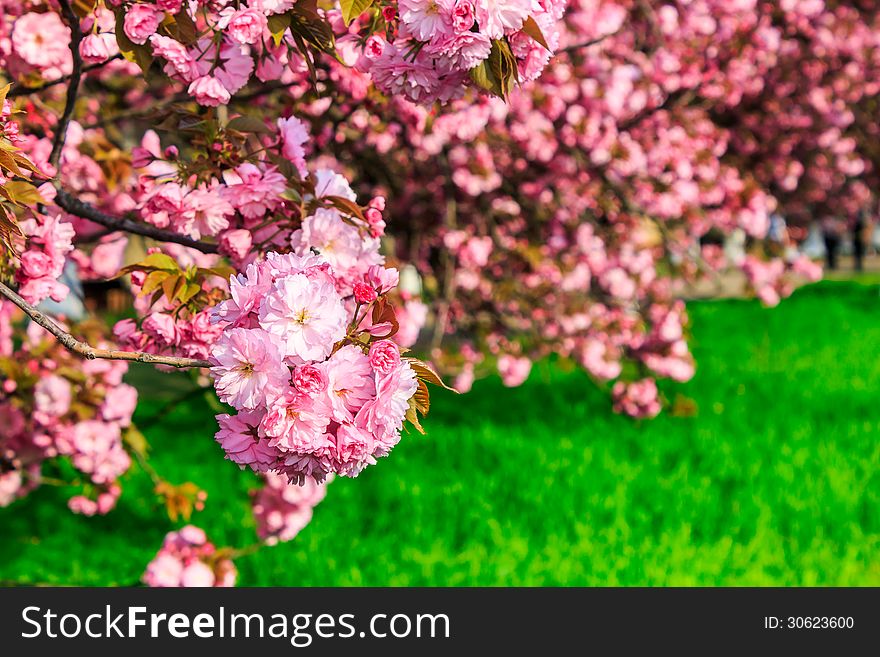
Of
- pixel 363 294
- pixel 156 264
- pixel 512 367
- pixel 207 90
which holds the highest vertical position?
pixel 512 367

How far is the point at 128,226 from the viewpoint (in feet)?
7.32

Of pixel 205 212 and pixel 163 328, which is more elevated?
pixel 205 212

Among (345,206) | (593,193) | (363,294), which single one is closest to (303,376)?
(363,294)

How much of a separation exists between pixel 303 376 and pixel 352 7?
2.50 feet

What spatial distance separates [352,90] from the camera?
307 cm

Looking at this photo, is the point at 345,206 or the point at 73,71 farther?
the point at 73,71

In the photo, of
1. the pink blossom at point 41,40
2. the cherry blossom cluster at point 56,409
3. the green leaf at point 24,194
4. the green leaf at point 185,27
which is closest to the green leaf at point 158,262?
the green leaf at point 24,194

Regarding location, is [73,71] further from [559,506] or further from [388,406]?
[559,506]

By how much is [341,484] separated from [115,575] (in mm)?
1411

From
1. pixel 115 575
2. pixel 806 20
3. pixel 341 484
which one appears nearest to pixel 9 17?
pixel 115 575

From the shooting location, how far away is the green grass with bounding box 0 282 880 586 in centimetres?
402

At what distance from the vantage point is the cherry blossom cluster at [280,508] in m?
4.00

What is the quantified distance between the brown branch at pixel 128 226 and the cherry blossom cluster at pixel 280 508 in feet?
6.16

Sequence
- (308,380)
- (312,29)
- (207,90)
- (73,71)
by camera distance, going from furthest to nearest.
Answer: (73,71) < (207,90) < (312,29) < (308,380)
